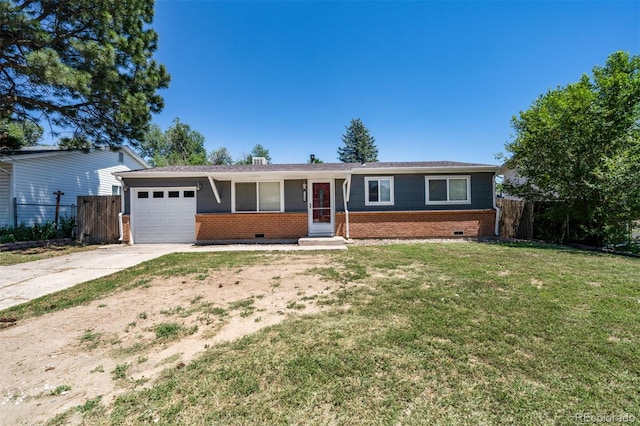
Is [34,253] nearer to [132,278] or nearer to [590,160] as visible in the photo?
[132,278]

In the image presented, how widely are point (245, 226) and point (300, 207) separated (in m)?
2.34

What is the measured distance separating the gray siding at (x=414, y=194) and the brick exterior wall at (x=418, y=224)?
302 millimetres

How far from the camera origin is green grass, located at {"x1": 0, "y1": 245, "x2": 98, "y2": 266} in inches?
294

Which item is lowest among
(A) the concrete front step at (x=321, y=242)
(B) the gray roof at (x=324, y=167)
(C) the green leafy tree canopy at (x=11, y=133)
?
(A) the concrete front step at (x=321, y=242)

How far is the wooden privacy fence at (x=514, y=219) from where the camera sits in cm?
1097

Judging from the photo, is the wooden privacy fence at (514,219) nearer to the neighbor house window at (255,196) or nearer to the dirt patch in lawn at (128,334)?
the neighbor house window at (255,196)

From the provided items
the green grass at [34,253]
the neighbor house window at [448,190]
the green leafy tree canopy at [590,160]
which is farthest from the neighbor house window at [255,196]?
the green leafy tree canopy at [590,160]

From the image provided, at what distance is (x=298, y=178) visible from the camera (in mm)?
10516

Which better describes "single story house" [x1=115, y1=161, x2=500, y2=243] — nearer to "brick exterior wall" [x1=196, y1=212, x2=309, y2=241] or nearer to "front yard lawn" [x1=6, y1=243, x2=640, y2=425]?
"brick exterior wall" [x1=196, y1=212, x2=309, y2=241]

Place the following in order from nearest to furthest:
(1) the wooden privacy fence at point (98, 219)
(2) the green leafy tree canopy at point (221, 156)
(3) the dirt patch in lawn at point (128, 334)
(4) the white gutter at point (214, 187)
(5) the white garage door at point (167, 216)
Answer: (3) the dirt patch in lawn at point (128, 334), (4) the white gutter at point (214, 187), (5) the white garage door at point (167, 216), (1) the wooden privacy fence at point (98, 219), (2) the green leafy tree canopy at point (221, 156)

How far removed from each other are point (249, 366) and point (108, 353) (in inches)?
63.2

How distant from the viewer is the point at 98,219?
10797 millimetres

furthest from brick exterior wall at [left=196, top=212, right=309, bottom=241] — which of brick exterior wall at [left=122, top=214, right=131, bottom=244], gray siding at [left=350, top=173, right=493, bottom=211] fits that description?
brick exterior wall at [left=122, top=214, right=131, bottom=244]

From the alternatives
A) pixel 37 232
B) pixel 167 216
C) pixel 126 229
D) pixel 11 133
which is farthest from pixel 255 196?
pixel 11 133
